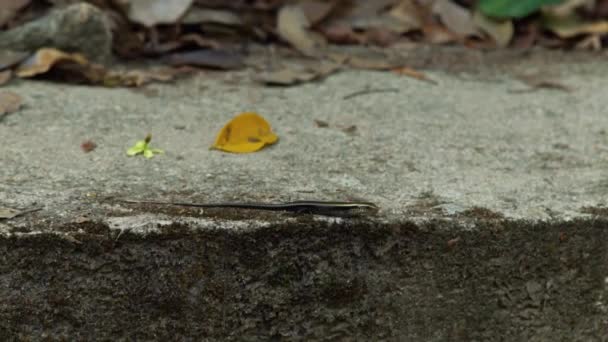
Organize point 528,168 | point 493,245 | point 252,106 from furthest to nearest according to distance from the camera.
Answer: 1. point 252,106
2. point 528,168
3. point 493,245

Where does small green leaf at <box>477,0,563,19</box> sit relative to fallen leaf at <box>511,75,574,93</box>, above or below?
above

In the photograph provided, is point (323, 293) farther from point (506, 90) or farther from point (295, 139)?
point (506, 90)

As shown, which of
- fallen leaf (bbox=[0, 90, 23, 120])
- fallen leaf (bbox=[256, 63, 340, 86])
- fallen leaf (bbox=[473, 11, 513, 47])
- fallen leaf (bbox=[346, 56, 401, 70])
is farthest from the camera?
fallen leaf (bbox=[473, 11, 513, 47])

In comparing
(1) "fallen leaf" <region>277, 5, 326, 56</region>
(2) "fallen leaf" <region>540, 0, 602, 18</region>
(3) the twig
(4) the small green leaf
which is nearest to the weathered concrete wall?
(3) the twig

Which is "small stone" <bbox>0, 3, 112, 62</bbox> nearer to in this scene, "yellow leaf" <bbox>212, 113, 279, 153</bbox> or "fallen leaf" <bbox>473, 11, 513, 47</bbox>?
"yellow leaf" <bbox>212, 113, 279, 153</bbox>

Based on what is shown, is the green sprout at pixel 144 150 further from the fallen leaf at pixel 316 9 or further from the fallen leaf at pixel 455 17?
the fallen leaf at pixel 455 17

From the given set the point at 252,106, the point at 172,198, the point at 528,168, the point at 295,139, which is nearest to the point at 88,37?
the point at 252,106
